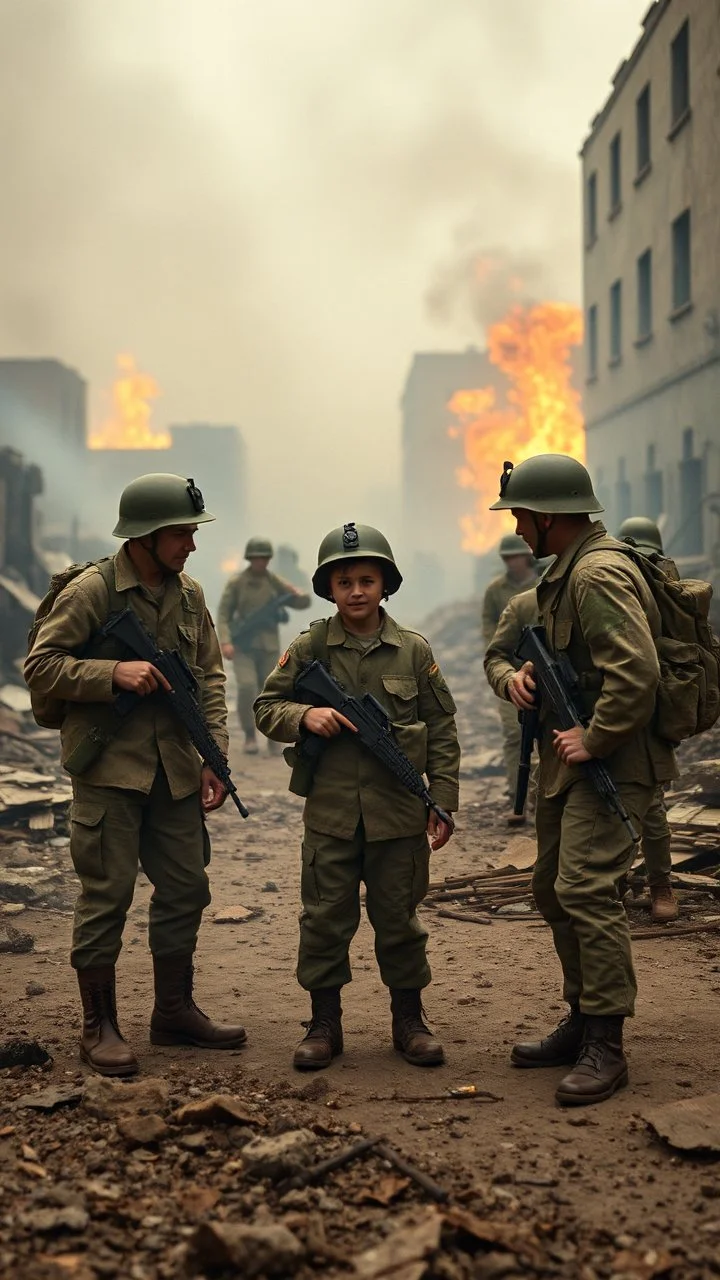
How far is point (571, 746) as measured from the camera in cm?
374

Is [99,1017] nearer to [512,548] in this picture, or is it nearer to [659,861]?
[659,861]

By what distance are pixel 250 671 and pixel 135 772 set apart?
862 cm

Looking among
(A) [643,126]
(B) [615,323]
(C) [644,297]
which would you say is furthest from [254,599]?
(B) [615,323]

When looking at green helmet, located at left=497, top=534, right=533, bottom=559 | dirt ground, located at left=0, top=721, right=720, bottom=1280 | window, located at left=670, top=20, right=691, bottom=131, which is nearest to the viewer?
dirt ground, located at left=0, top=721, right=720, bottom=1280

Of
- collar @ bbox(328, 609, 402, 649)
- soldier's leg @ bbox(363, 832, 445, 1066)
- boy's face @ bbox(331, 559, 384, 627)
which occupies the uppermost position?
boy's face @ bbox(331, 559, 384, 627)

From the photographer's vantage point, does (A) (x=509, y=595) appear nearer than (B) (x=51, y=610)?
No

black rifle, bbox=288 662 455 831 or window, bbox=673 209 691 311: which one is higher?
window, bbox=673 209 691 311

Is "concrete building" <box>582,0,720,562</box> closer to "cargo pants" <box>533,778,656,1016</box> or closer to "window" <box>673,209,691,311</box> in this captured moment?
"window" <box>673,209,691,311</box>

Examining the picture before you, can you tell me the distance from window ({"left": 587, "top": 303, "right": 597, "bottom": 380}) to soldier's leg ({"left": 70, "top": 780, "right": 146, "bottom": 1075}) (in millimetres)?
23017

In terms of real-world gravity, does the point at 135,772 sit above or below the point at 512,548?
below

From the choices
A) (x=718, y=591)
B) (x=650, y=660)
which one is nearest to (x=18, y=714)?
(x=718, y=591)

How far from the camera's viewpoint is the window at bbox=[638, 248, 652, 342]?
21.4 metres

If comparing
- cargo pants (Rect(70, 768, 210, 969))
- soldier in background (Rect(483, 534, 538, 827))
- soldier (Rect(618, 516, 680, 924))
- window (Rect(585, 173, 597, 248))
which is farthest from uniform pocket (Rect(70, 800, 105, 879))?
window (Rect(585, 173, 597, 248))

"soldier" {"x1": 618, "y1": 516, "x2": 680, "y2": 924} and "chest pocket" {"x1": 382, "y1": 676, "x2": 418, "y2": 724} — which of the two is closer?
"chest pocket" {"x1": 382, "y1": 676, "x2": 418, "y2": 724}
